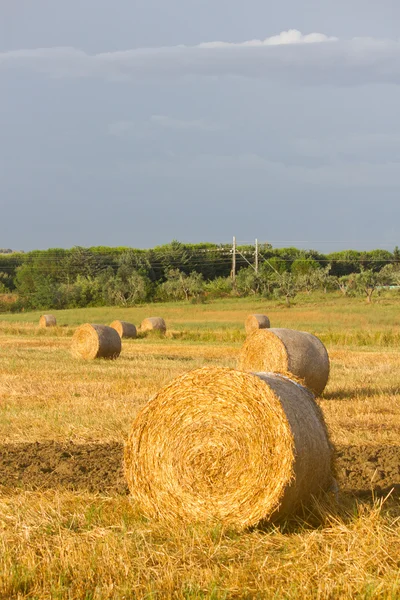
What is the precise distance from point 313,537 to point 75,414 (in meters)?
6.99

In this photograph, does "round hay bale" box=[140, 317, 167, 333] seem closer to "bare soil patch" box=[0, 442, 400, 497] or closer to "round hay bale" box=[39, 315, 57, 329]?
"round hay bale" box=[39, 315, 57, 329]

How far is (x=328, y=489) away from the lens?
6.62 meters

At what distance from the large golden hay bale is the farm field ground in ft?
0.70

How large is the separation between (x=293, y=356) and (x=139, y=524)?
28.0 ft

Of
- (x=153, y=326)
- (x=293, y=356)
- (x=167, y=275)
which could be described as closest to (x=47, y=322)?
(x=153, y=326)

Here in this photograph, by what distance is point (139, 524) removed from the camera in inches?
248

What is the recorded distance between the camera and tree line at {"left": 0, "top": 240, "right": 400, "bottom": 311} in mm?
68188

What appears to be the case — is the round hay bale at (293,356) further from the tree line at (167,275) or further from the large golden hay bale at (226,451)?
the tree line at (167,275)

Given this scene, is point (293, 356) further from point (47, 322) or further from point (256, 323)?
point (47, 322)

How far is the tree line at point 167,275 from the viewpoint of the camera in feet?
224

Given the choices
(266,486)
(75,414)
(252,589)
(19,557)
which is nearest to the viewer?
(252,589)

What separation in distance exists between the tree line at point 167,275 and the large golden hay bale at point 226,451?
52.2 m

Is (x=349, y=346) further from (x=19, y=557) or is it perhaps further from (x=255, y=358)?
(x=19, y=557)

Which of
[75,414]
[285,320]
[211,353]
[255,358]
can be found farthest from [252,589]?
[285,320]
